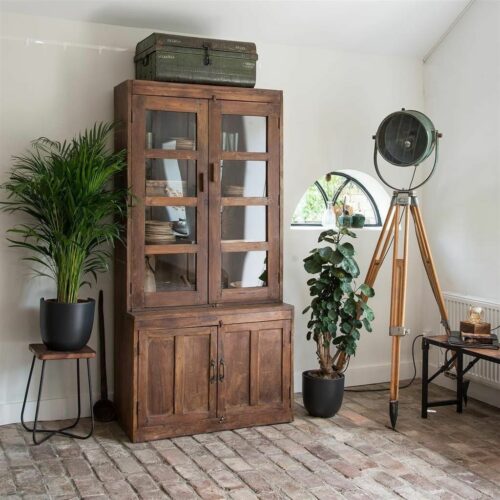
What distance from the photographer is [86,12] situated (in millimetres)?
4512

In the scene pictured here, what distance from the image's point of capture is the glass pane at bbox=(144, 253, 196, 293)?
4461 millimetres

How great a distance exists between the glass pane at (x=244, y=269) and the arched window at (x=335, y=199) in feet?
2.96

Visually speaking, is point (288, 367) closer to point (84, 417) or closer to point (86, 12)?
point (84, 417)

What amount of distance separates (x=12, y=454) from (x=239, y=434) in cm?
132

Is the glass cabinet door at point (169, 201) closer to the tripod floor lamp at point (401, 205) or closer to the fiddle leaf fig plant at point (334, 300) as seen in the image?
the fiddle leaf fig plant at point (334, 300)

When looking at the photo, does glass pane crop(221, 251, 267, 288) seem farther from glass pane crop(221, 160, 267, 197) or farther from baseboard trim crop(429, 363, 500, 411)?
baseboard trim crop(429, 363, 500, 411)

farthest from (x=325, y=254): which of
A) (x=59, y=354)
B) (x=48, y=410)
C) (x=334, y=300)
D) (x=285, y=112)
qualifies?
(x=48, y=410)

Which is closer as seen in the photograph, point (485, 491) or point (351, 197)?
point (485, 491)

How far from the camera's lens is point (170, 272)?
14.8 ft

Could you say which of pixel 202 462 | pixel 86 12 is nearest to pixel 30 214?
pixel 86 12

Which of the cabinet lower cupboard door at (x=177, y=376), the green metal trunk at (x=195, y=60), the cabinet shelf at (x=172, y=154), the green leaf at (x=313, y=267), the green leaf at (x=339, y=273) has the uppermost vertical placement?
the green metal trunk at (x=195, y=60)

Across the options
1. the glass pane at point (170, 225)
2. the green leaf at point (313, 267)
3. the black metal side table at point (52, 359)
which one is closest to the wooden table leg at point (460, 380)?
the green leaf at point (313, 267)

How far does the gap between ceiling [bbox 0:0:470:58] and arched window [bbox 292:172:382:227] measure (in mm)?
1008

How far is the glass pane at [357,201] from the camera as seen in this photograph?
5.77 m
